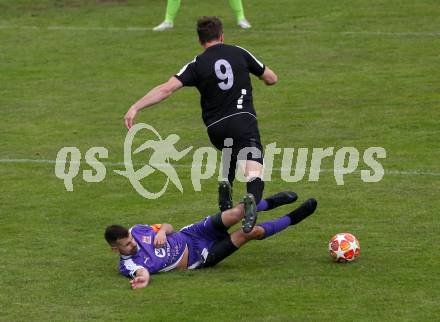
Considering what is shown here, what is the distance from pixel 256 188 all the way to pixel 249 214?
1.54 ft

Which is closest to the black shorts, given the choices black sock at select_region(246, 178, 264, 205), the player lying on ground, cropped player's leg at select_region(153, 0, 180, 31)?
black sock at select_region(246, 178, 264, 205)

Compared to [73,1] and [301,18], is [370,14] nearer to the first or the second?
[301,18]

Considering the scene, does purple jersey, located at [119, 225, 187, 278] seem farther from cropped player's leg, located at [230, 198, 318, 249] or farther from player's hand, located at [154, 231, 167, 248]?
cropped player's leg, located at [230, 198, 318, 249]

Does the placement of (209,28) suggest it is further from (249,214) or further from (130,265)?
(130,265)

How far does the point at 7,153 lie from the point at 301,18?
11.2 m

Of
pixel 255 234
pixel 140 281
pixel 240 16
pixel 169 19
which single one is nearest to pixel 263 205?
pixel 255 234

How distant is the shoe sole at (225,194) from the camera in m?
12.0

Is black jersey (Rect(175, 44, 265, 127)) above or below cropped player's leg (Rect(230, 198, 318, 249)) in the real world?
above

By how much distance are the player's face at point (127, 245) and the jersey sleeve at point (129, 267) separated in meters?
0.11

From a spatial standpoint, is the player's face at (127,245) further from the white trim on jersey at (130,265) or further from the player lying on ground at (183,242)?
the white trim on jersey at (130,265)

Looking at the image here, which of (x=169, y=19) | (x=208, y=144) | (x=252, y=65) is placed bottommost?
(x=208, y=144)

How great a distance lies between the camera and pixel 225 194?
12.1 metres

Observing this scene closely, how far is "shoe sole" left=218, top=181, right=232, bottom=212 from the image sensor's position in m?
12.0

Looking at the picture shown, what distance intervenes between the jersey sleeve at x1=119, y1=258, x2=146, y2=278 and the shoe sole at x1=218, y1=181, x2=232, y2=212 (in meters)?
1.21
